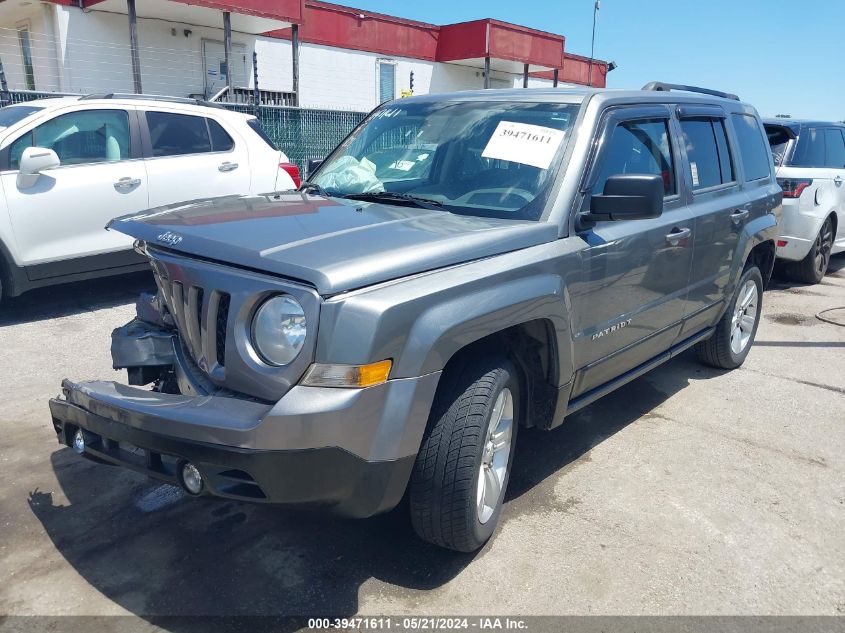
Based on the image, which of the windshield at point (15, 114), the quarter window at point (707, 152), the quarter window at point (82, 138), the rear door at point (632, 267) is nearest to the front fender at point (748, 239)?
the quarter window at point (707, 152)

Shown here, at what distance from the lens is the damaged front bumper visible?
7.43 ft

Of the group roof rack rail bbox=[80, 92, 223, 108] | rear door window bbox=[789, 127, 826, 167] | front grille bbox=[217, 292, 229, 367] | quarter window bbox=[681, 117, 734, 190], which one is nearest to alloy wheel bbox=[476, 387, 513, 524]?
front grille bbox=[217, 292, 229, 367]

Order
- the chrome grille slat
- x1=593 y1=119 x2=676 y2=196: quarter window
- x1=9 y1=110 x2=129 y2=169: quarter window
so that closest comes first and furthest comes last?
1. the chrome grille slat
2. x1=593 y1=119 x2=676 y2=196: quarter window
3. x1=9 y1=110 x2=129 y2=169: quarter window

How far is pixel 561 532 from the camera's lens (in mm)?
3225

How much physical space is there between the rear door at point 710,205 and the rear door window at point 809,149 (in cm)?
412

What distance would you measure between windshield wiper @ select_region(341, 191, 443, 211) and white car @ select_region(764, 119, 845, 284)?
20.6ft

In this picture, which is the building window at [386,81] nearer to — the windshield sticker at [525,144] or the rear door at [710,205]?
the rear door at [710,205]

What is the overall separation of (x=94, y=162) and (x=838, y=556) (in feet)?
20.8

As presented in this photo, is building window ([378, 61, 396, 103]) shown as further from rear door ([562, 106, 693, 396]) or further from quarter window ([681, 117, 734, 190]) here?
rear door ([562, 106, 693, 396])

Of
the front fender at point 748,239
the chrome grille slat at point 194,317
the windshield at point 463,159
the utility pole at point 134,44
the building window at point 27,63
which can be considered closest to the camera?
the chrome grille slat at point 194,317

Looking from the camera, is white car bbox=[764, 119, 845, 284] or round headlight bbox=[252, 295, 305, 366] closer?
round headlight bbox=[252, 295, 305, 366]

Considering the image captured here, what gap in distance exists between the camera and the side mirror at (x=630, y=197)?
3.14 metres

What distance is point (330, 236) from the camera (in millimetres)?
2662

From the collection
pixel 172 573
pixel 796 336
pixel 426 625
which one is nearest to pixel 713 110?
pixel 796 336
